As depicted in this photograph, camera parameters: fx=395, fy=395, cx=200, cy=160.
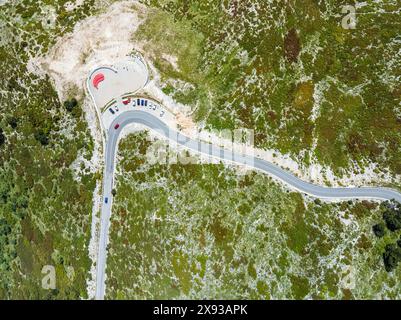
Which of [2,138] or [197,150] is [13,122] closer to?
[2,138]

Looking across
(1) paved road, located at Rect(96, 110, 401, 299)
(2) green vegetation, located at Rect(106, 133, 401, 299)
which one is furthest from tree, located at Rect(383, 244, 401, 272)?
(1) paved road, located at Rect(96, 110, 401, 299)

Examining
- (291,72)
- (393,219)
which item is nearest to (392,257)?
(393,219)

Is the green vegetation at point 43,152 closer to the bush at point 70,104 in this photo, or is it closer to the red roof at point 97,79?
the bush at point 70,104

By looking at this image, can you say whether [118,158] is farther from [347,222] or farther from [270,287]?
[347,222]

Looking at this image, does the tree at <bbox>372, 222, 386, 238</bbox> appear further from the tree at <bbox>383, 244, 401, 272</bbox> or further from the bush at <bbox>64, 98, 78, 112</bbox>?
the bush at <bbox>64, 98, 78, 112</bbox>

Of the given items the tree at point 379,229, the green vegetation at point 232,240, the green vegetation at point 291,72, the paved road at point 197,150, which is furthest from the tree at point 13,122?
the tree at point 379,229
